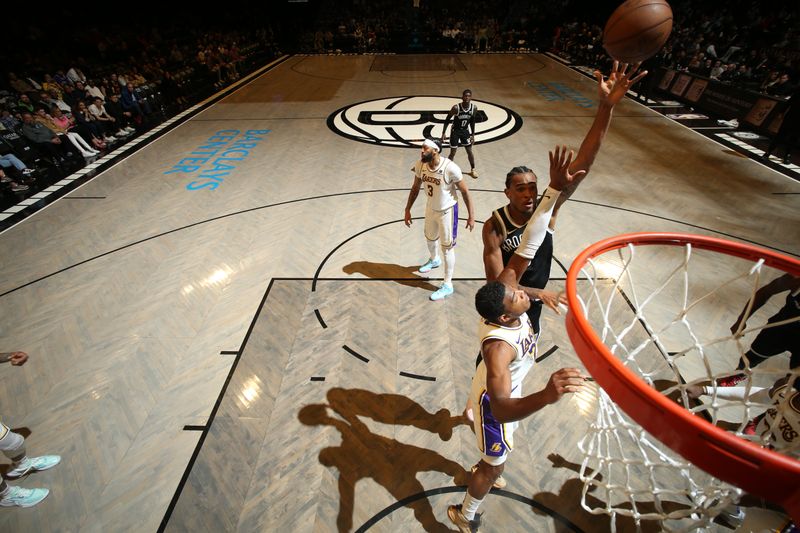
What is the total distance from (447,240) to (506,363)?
8.69 feet

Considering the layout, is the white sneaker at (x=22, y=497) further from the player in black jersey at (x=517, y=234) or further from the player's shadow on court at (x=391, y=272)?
the player in black jersey at (x=517, y=234)

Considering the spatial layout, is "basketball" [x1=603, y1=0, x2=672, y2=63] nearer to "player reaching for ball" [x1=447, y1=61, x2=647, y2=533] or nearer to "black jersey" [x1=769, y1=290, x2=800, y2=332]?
"player reaching for ball" [x1=447, y1=61, x2=647, y2=533]

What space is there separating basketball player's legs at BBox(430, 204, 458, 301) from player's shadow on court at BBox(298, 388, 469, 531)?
158cm

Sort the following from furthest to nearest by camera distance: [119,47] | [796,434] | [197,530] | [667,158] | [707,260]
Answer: [119,47] → [667,158] → [707,260] → [197,530] → [796,434]

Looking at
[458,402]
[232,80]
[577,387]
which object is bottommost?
[232,80]

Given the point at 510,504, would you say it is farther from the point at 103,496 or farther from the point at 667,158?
the point at 667,158

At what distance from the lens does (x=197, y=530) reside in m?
2.84

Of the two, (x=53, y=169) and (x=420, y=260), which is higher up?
(x=420, y=260)

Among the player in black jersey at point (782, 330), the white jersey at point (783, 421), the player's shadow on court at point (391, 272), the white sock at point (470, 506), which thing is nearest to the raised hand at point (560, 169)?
the white jersey at point (783, 421)

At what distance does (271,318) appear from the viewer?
15.2 feet

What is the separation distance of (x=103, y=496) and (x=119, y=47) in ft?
64.0

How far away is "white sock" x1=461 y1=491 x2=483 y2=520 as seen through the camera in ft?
8.52

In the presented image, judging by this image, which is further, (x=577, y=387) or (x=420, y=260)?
(x=420, y=260)

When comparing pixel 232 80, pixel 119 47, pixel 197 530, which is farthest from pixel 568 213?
pixel 119 47
